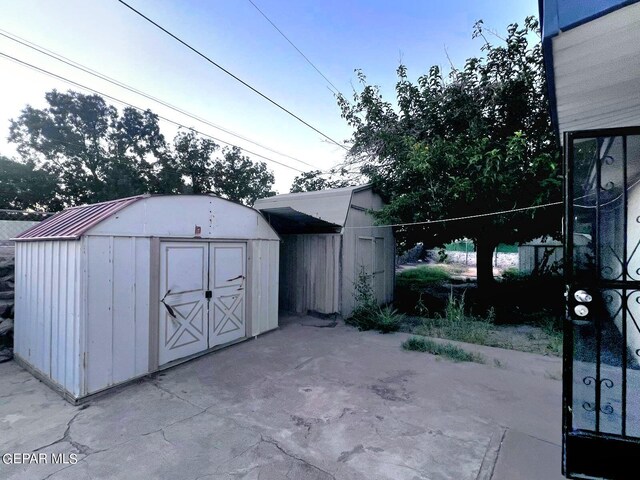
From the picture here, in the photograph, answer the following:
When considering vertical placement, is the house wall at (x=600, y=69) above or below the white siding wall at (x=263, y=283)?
above

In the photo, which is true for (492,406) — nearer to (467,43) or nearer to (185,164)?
(467,43)

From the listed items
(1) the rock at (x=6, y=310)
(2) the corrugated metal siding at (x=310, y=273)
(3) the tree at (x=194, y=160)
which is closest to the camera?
(1) the rock at (x=6, y=310)

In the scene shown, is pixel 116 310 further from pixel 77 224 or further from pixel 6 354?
pixel 6 354

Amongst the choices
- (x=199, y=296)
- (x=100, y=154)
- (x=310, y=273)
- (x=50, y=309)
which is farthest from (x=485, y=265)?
(x=100, y=154)

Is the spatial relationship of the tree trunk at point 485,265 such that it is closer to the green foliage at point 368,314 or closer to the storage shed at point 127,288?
the green foliage at point 368,314

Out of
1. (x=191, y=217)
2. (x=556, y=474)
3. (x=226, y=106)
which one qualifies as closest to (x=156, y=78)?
(x=226, y=106)

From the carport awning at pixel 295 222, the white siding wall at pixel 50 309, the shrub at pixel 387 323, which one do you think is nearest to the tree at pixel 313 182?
the carport awning at pixel 295 222

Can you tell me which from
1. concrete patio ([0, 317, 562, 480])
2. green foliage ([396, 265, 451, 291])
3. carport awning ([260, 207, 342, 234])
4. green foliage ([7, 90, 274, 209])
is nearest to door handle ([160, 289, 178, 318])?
concrete patio ([0, 317, 562, 480])

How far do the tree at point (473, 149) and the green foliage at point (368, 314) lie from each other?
1.73m

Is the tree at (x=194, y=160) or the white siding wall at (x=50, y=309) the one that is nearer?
the white siding wall at (x=50, y=309)

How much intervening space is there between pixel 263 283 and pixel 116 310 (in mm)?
2700

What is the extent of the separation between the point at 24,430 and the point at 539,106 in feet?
36.1

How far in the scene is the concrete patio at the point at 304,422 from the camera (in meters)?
2.31
